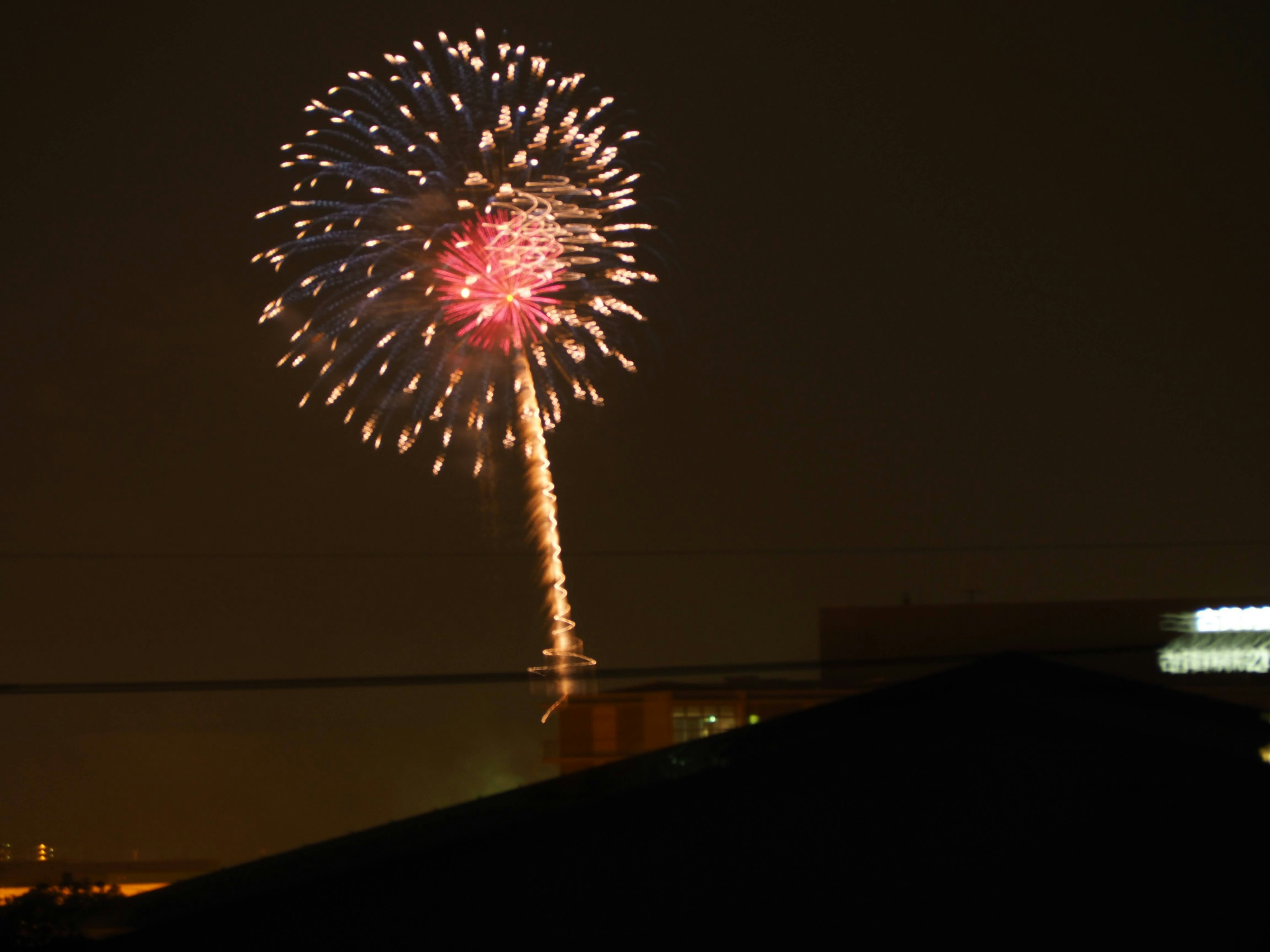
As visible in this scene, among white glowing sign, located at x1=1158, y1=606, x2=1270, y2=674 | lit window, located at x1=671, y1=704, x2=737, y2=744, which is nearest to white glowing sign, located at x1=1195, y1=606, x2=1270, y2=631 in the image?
white glowing sign, located at x1=1158, y1=606, x2=1270, y2=674

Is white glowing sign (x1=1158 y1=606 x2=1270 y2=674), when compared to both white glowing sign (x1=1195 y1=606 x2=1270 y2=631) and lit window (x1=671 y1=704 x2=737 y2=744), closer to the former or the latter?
white glowing sign (x1=1195 y1=606 x2=1270 y2=631)

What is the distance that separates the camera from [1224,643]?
4275 cm

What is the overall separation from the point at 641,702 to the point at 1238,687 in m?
18.6

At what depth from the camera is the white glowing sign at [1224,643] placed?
1642 inches

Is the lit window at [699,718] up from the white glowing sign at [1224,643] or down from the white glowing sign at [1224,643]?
down

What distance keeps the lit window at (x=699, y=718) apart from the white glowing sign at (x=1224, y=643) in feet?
54.0

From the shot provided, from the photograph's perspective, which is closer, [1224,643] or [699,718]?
[699,718]

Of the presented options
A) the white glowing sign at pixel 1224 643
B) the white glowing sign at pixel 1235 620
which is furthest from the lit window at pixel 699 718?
the white glowing sign at pixel 1235 620

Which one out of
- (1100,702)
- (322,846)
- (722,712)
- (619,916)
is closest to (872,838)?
(619,916)

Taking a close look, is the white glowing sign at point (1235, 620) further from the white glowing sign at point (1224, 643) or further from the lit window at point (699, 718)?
the lit window at point (699, 718)

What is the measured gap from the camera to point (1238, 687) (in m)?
37.7

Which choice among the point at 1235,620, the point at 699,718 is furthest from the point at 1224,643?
the point at 699,718

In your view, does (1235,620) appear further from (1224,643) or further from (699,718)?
(699,718)

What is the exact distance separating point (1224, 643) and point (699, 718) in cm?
2028
